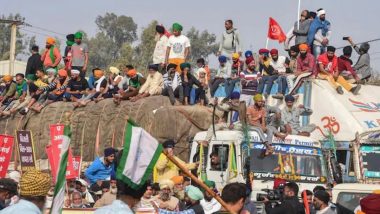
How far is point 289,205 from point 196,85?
9731 mm

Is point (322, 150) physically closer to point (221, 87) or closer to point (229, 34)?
A: point (221, 87)

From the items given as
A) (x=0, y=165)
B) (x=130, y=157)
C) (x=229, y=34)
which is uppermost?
(x=229, y=34)

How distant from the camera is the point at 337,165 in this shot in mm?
16641

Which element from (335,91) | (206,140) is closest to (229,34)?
(335,91)

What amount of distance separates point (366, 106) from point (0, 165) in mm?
7124

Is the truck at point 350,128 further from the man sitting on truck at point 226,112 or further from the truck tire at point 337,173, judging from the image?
the man sitting on truck at point 226,112

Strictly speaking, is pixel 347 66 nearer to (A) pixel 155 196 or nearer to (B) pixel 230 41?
(B) pixel 230 41

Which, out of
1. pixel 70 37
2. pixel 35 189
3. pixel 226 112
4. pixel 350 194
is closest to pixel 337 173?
pixel 226 112

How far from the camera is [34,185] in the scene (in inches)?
261

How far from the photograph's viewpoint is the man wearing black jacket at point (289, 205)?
11.9 m

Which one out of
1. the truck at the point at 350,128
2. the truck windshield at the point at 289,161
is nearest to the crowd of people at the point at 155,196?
the truck windshield at the point at 289,161

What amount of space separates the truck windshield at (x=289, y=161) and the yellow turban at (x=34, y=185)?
952 cm

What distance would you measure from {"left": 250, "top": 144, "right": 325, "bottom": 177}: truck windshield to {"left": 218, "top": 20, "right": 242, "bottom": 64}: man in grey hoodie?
6.82 meters

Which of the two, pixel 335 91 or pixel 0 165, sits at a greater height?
pixel 335 91
